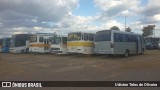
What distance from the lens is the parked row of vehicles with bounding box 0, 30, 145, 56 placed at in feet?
78.4

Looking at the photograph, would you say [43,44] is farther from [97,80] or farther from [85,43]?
[97,80]

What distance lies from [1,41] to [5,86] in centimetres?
3528

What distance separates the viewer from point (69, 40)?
2747cm

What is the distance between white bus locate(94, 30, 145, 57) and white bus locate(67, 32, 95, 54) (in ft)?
4.73

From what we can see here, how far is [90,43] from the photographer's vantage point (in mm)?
26625

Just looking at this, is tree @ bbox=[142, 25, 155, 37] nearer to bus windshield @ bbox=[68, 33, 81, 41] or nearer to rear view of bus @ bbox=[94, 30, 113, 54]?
bus windshield @ bbox=[68, 33, 81, 41]

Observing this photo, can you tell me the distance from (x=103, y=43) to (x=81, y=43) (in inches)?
107

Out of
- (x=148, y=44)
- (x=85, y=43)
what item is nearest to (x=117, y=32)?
(x=85, y=43)

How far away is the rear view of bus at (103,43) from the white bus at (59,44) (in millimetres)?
5597

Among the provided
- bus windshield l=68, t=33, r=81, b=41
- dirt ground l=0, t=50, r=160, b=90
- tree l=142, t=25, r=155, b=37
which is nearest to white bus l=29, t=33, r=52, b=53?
bus windshield l=68, t=33, r=81, b=41

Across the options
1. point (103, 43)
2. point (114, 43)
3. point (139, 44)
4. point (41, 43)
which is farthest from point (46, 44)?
point (114, 43)

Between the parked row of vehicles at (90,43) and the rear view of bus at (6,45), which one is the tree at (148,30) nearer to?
the rear view of bus at (6,45)

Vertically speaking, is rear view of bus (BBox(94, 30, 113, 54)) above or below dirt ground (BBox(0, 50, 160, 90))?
above

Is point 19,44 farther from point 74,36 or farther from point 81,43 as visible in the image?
point 81,43
